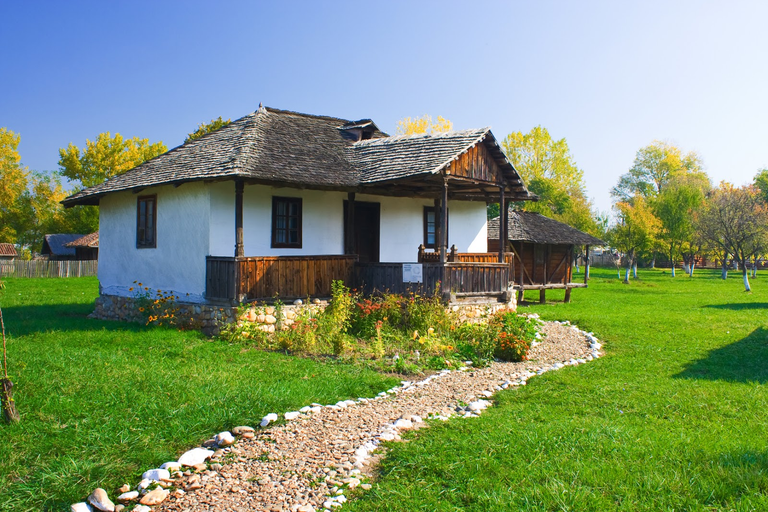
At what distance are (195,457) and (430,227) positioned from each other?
42.7 ft

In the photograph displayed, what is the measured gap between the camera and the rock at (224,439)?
5.71m

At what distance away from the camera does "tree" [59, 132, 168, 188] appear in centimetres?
4491

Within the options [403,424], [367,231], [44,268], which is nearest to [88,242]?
[44,268]

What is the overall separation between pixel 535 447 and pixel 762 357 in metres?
8.52

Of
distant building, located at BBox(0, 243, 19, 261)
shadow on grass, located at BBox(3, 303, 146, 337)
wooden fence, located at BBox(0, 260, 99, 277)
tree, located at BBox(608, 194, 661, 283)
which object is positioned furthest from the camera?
distant building, located at BBox(0, 243, 19, 261)

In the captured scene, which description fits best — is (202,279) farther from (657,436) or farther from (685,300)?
(685,300)

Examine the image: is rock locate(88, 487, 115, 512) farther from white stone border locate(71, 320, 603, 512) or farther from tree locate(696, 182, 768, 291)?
tree locate(696, 182, 768, 291)

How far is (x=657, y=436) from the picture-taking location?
19.7 ft

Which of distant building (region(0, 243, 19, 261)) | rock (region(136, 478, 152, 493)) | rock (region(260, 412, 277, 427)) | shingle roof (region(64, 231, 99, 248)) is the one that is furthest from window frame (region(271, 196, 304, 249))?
distant building (region(0, 243, 19, 261))

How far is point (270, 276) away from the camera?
1284cm

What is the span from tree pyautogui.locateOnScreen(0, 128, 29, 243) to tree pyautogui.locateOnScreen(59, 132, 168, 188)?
3508 mm

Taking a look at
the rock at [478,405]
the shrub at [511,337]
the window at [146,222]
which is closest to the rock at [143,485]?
the rock at [478,405]

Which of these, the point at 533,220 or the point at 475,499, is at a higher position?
the point at 533,220

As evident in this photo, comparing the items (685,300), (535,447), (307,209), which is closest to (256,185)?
(307,209)
